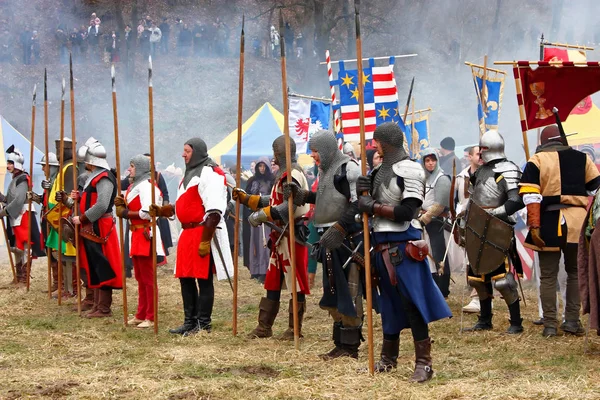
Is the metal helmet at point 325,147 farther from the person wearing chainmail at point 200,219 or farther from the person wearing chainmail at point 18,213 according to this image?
the person wearing chainmail at point 18,213

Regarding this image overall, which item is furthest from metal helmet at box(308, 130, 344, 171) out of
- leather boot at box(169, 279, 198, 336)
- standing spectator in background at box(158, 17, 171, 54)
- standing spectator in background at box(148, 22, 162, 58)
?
standing spectator in background at box(158, 17, 171, 54)

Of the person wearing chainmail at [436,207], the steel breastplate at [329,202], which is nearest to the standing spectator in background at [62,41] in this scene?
the person wearing chainmail at [436,207]

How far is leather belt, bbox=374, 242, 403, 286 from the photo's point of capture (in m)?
6.04

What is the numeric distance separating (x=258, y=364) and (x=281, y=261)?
4.39 ft

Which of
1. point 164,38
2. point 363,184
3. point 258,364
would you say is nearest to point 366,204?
point 363,184

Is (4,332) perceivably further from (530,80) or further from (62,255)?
(530,80)

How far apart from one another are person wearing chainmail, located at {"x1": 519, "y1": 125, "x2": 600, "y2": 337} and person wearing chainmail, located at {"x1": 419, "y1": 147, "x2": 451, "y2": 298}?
6.29 ft

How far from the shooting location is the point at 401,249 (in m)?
6.06

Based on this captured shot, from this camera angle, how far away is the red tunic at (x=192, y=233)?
8.27 meters

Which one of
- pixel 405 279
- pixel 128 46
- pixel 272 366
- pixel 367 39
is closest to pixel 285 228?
pixel 272 366

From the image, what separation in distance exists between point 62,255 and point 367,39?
31015mm

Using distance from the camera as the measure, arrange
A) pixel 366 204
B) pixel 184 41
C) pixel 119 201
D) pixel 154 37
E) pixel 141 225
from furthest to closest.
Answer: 1. pixel 184 41
2. pixel 154 37
3. pixel 141 225
4. pixel 119 201
5. pixel 366 204

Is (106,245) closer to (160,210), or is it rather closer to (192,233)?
(160,210)

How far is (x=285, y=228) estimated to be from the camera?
7801 mm
